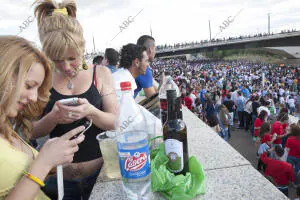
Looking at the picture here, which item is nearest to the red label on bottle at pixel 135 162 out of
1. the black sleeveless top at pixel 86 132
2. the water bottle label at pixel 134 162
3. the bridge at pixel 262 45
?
the water bottle label at pixel 134 162

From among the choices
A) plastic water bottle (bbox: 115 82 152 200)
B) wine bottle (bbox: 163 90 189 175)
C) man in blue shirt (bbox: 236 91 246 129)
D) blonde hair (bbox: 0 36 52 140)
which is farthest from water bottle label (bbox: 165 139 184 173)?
man in blue shirt (bbox: 236 91 246 129)

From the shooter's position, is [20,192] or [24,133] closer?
[20,192]

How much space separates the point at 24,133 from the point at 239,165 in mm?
1432

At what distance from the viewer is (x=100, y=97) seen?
1.89m

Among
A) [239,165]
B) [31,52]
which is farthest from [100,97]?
[239,165]

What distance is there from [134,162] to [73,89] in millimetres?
1025

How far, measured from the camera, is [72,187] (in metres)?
1.74

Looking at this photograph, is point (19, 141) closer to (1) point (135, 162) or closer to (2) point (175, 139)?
(1) point (135, 162)

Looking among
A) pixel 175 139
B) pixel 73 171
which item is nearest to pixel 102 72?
pixel 73 171

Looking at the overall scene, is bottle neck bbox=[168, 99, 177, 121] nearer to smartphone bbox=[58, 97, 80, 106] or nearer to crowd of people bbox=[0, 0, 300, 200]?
crowd of people bbox=[0, 0, 300, 200]

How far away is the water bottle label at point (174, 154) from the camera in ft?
3.69

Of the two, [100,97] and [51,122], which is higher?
[100,97]

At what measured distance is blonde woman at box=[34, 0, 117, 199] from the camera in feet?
5.42

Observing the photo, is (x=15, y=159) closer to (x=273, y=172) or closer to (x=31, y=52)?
(x=31, y=52)
